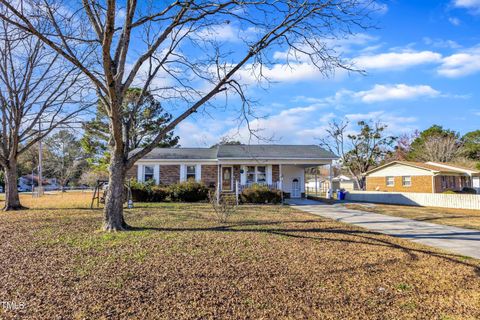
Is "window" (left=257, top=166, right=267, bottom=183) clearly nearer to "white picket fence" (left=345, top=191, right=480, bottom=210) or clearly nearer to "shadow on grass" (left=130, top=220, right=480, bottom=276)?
"white picket fence" (left=345, top=191, right=480, bottom=210)

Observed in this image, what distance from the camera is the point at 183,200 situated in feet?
62.4

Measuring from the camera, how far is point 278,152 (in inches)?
873

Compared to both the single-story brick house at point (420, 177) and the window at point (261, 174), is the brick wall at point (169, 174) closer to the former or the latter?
the window at point (261, 174)

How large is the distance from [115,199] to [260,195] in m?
11.5

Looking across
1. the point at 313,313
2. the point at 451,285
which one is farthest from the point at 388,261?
the point at 313,313

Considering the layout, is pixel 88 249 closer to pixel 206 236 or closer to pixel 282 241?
pixel 206 236

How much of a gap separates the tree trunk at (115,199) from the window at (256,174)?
14.5 m

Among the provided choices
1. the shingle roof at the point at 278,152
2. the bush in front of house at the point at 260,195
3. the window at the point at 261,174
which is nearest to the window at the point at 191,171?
the shingle roof at the point at 278,152

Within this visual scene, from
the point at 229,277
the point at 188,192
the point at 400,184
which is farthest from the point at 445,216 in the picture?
the point at 400,184

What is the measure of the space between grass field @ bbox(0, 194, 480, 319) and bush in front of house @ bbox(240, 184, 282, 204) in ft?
35.3

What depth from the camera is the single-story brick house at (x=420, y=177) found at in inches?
1001

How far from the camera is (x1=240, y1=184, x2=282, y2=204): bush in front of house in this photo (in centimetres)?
1841

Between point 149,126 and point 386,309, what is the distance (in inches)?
1121

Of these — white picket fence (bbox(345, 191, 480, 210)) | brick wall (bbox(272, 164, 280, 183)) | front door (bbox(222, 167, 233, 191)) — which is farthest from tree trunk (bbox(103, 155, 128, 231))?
white picket fence (bbox(345, 191, 480, 210))
